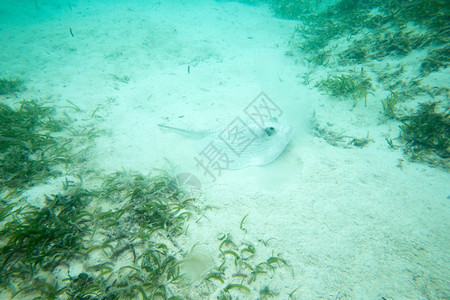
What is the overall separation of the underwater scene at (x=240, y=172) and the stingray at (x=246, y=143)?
30 mm

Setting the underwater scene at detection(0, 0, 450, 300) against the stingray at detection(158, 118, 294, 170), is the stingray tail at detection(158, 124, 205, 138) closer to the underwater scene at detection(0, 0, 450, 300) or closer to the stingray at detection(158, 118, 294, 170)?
the underwater scene at detection(0, 0, 450, 300)

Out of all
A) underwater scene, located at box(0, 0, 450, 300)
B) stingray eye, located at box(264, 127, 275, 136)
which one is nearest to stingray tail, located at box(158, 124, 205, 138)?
underwater scene, located at box(0, 0, 450, 300)

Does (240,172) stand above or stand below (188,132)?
below

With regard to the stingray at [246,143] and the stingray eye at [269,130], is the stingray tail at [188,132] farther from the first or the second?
the stingray eye at [269,130]

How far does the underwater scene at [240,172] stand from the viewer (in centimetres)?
229

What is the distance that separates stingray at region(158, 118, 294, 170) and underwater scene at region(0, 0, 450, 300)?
0.03 metres

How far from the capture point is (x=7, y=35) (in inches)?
459

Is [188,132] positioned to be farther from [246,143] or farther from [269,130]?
[269,130]

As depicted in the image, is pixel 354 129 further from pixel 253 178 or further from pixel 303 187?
pixel 253 178

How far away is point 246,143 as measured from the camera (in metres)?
3.92

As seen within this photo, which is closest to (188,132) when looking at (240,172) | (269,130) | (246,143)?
(246,143)

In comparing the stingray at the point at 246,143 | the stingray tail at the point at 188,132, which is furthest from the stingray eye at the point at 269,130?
the stingray tail at the point at 188,132

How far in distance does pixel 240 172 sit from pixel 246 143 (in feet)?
2.21

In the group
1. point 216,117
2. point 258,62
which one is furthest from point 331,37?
point 216,117
